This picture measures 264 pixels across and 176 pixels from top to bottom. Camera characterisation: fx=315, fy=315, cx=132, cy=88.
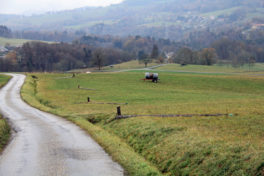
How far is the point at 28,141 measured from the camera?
22156mm

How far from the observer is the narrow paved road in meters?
15.2

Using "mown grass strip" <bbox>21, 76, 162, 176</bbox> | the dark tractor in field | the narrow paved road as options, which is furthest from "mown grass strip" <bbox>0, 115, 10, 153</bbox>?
the dark tractor in field

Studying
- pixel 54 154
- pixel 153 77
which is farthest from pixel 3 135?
pixel 153 77

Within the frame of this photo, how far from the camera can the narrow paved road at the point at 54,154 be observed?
1524 centimetres

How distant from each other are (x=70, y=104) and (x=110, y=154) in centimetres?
2492

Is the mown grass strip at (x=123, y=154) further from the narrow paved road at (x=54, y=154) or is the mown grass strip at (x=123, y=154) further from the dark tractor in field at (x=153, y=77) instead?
the dark tractor in field at (x=153, y=77)

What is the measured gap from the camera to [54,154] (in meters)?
18.3

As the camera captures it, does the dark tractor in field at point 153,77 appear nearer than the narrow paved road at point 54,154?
No

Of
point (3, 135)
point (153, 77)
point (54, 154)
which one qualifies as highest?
point (54, 154)

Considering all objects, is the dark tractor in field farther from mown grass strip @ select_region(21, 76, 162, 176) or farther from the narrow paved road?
mown grass strip @ select_region(21, 76, 162, 176)

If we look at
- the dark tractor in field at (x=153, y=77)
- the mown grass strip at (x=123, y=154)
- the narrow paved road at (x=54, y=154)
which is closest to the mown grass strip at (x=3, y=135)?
the narrow paved road at (x=54, y=154)

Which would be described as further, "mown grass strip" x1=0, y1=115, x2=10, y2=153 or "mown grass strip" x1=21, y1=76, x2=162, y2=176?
"mown grass strip" x1=0, y1=115, x2=10, y2=153

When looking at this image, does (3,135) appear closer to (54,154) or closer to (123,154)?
(54,154)

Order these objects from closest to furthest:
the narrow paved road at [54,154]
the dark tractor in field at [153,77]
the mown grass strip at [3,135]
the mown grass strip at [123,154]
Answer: the mown grass strip at [123,154]
the narrow paved road at [54,154]
the mown grass strip at [3,135]
the dark tractor in field at [153,77]
